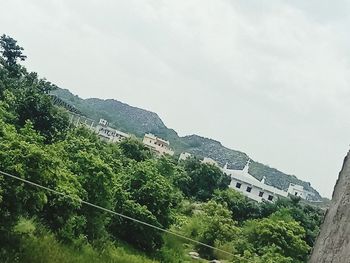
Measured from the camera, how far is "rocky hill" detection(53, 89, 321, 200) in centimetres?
6694

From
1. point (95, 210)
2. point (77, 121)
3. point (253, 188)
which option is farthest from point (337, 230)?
point (253, 188)

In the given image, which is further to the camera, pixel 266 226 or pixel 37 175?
pixel 266 226

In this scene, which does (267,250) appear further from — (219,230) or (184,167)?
(184,167)

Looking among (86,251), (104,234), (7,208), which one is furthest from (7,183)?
(104,234)

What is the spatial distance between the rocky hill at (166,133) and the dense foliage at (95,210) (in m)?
40.6

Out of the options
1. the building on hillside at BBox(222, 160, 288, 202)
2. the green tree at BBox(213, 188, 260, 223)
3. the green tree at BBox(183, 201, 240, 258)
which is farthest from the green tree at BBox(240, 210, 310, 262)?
the building on hillside at BBox(222, 160, 288, 202)

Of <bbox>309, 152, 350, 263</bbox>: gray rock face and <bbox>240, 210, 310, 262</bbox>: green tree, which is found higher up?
<bbox>309, 152, 350, 263</bbox>: gray rock face

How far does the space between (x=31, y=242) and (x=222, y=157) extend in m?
64.6

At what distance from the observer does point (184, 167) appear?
29.4m

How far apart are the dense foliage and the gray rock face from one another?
323 inches

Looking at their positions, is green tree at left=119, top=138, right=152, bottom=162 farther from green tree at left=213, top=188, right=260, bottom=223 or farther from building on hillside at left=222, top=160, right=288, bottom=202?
building on hillside at left=222, top=160, right=288, bottom=202

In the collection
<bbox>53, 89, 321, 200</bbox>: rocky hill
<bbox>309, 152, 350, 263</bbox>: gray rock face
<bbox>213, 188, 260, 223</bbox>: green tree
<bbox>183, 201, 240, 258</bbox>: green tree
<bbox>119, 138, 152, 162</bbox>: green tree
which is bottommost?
<bbox>183, 201, 240, 258</bbox>: green tree

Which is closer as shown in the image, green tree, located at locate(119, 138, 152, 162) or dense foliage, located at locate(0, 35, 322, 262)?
dense foliage, located at locate(0, 35, 322, 262)

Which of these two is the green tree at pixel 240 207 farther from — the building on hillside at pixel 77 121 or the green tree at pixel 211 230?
the building on hillside at pixel 77 121
